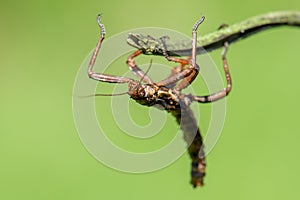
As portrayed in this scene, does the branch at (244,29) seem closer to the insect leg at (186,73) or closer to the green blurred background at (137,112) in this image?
the insect leg at (186,73)

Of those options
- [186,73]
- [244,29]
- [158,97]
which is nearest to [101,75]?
[158,97]

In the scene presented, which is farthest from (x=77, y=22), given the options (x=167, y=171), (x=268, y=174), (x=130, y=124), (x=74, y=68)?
(x=130, y=124)

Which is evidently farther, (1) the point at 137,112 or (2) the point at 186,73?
(1) the point at 137,112

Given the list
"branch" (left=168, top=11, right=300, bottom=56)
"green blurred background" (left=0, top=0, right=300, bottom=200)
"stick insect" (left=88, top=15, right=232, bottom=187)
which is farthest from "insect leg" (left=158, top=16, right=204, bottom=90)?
"green blurred background" (left=0, top=0, right=300, bottom=200)

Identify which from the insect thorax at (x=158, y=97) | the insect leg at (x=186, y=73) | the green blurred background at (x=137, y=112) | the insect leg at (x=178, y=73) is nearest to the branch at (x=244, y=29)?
the insect leg at (x=186, y=73)

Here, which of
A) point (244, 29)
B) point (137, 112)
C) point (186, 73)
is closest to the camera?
point (244, 29)

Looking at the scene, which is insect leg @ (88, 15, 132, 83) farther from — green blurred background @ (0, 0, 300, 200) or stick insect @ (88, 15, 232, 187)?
green blurred background @ (0, 0, 300, 200)

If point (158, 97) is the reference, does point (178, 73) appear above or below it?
above

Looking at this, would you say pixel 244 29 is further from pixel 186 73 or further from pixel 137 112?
pixel 137 112

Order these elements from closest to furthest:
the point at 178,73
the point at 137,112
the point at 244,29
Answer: the point at 244,29 < the point at 178,73 < the point at 137,112
